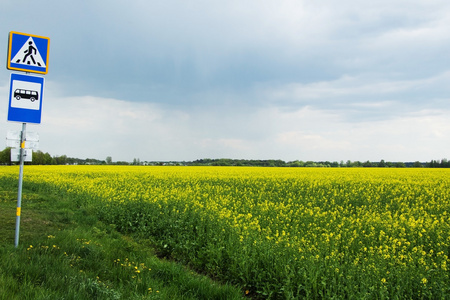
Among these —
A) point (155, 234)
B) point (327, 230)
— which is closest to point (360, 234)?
point (327, 230)

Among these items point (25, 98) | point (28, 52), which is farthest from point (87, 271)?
point (28, 52)

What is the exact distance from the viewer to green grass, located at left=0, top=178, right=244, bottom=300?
4.42m

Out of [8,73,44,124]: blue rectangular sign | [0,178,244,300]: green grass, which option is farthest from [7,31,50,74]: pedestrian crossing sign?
[0,178,244,300]: green grass

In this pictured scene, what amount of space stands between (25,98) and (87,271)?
4.47 meters

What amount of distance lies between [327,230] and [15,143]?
865 cm

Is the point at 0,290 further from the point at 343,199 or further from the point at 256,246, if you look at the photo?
the point at 343,199

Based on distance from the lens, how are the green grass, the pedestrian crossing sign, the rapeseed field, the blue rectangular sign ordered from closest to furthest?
the green grass, the rapeseed field, the blue rectangular sign, the pedestrian crossing sign

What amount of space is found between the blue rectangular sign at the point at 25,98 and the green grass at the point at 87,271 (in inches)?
117

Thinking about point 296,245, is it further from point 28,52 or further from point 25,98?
point 28,52

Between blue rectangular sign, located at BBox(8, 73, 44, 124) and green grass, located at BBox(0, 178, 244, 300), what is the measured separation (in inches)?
117

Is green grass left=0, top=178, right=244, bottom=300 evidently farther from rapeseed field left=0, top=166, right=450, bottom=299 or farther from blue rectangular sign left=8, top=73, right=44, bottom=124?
blue rectangular sign left=8, top=73, right=44, bottom=124

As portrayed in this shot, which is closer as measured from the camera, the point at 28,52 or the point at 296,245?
the point at 296,245

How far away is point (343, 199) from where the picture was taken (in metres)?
14.7

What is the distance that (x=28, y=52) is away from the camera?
7.26 meters
